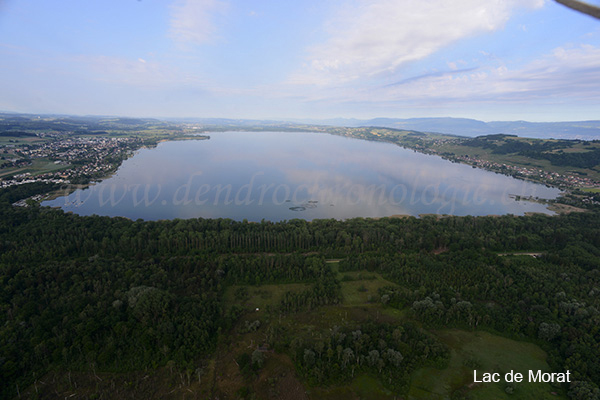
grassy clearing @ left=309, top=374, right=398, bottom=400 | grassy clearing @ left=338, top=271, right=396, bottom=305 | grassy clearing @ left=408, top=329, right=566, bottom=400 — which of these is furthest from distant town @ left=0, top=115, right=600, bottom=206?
grassy clearing @ left=309, top=374, right=398, bottom=400

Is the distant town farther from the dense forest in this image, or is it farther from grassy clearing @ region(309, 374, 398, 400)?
grassy clearing @ region(309, 374, 398, 400)

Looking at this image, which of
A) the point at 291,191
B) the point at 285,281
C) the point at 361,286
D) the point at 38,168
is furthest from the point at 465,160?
the point at 38,168

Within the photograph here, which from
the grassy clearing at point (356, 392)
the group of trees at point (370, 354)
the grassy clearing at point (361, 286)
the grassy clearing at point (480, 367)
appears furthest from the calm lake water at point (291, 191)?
the grassy clearing at point (356, 392)

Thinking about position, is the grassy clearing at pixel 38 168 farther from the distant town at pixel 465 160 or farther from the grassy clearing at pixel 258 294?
the grassy clearing at pixel 258 294

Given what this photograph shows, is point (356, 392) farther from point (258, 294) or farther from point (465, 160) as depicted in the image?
point (465, 160)

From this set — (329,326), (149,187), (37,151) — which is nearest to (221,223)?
(329,326)

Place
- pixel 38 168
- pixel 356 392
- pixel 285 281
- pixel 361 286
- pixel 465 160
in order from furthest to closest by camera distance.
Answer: pixel 465 160 → pixel 38 168 → pixel 285 281 → pixel 361 286 → pixel 356 392
